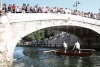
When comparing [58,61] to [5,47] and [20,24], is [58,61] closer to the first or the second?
[20,24]

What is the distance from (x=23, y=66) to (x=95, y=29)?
10.2 m

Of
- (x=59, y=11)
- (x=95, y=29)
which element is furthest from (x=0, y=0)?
(x=95, y=29)

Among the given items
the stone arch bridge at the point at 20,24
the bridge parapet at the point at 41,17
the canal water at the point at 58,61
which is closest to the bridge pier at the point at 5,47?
the stone arch bridge at the point at 20,24

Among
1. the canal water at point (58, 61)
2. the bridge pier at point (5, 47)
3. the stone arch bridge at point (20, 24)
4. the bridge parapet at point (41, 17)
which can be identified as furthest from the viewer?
the canal water at point (58, 61)

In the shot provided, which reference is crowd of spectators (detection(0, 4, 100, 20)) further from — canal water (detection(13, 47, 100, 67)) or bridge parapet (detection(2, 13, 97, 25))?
canal water (detection(13, 47, 100, 67))

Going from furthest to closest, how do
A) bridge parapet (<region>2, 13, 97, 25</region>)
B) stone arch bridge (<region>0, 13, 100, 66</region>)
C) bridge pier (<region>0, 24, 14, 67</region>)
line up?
bridge parapet (<region>2, 13, 97, 25</region>) < stone arch bridge (<region>0, 13, 100, 66</region>) < bridge pier (<region>0, 24, 14, 67</region>)

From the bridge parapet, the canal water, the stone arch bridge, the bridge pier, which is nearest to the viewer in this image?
the bridge pier

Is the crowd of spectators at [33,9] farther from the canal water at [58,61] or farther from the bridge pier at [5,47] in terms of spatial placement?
the canal water at [58,61]

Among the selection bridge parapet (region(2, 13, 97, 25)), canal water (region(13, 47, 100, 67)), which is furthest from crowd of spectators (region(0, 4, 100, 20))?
canal water (region(13, 47, 100, 67))

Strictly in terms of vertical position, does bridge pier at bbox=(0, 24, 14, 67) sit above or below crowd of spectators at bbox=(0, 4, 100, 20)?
below

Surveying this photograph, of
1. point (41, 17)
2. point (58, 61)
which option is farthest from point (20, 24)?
point (58, 61)

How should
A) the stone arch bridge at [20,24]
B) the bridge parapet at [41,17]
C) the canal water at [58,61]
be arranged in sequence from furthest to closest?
the canal water at [58,61] < the bridge parapet at [41,17] < the stone arch bridge at [20,24]

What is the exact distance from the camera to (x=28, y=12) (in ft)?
51.6

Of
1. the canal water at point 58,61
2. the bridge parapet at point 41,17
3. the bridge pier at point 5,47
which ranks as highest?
the bridge parapet at point 41,17
